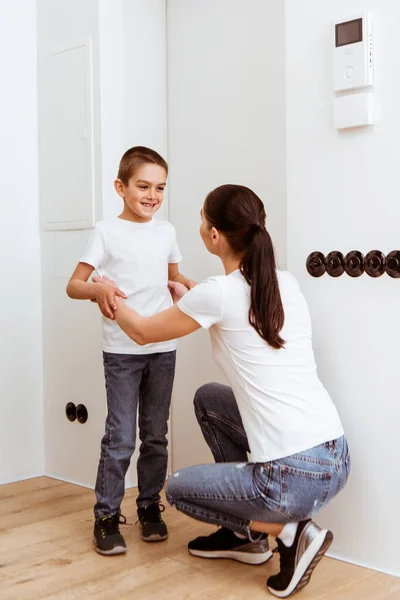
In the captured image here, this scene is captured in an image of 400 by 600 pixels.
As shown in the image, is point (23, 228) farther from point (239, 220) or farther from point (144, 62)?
point (239, 220)

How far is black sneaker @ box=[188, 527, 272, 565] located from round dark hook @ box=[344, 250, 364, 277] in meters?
0.74

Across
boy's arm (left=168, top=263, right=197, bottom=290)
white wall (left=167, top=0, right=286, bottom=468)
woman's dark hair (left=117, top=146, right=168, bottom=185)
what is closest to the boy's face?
woman's dark hair (left=117, top=146, right=168, bottom=185)

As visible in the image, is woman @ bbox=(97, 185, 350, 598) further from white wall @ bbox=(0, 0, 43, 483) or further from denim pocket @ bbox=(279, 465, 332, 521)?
white wall @ bbox=(0, 0, 43, 483)

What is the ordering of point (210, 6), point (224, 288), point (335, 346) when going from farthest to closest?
point (210, 6) → point (335, 346) → point (224, 288)

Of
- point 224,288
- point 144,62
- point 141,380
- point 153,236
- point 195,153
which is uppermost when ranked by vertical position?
point 144,62

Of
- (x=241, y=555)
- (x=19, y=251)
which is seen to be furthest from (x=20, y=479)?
(x=241, y=555)

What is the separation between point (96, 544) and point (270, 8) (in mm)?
1755

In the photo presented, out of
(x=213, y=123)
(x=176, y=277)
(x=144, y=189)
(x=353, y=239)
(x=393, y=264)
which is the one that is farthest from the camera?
(x=213, y=123)

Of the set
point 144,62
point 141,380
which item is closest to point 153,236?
point 141,380

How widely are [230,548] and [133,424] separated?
449mm

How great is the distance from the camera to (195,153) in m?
2.80

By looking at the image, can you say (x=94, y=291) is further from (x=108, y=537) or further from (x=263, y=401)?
(x=108, y=537)

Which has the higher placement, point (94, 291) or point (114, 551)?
point (94, 291)

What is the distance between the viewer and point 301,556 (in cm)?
182
